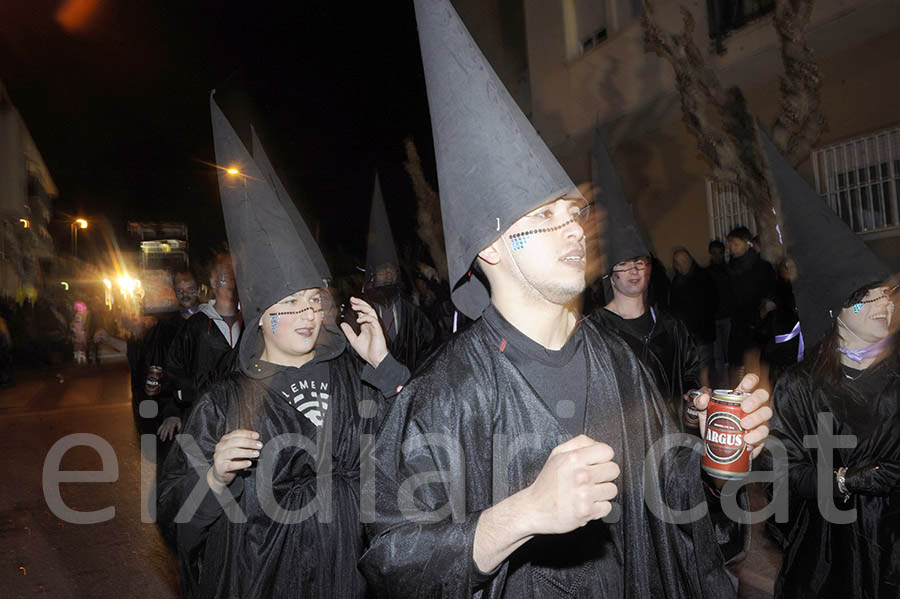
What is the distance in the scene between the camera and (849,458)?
3.43m

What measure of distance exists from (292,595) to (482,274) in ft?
5.66

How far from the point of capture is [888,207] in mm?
9938

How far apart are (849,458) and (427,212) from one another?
1739 centimetres

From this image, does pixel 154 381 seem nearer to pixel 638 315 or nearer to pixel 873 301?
pixel 638 315

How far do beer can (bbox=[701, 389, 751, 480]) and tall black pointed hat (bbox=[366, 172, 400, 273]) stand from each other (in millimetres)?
7234

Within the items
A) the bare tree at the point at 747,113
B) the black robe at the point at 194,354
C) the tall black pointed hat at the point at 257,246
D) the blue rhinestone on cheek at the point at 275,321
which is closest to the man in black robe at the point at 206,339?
the black robe at the point at 194,354

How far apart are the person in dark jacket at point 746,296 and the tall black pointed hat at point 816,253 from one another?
455 cm

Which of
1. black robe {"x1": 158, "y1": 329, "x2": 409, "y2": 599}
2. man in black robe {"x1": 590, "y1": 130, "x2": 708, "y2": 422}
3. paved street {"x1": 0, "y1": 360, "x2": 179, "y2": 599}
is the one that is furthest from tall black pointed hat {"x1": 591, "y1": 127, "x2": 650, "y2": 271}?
paved street {"x1": 0, "y1": 360, "x2": 179, "y2": 599}

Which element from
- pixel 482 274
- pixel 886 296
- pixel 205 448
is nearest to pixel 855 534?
pixel 886 296

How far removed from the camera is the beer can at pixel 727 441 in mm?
2117

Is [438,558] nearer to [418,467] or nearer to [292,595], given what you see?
[418,467]

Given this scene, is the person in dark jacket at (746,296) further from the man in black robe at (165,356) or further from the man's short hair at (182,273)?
the man's short hair at (182,273)

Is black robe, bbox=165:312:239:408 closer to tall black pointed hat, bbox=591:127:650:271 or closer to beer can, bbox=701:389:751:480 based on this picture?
tall black pointed hat, bbox=591:127:650:271

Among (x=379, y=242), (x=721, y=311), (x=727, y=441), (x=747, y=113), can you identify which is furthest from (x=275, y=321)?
(x=747, y=113)
